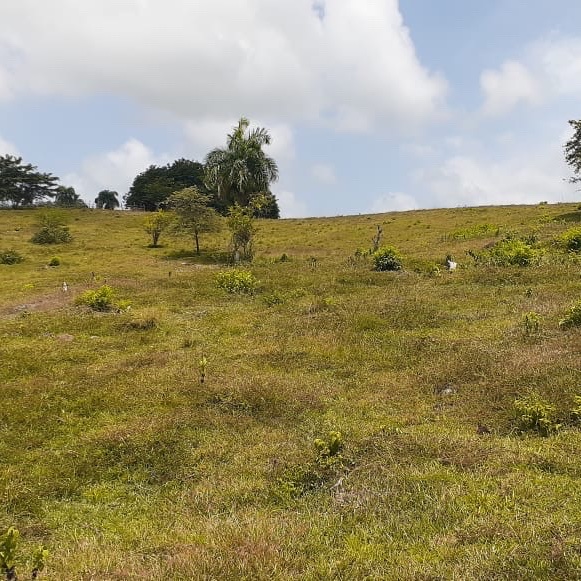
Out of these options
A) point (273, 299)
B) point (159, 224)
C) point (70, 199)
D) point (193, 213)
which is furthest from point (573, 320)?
point (70, 199)

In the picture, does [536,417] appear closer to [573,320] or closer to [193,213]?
[573,320]

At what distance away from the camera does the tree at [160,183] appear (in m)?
103

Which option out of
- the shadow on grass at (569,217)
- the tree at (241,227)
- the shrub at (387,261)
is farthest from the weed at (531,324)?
the shadow on grass at (569,217)

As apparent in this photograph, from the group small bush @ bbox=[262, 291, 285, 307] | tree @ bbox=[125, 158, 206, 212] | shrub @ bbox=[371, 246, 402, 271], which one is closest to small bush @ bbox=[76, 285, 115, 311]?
small bush @ bbox=[262, 291, 285, 307]

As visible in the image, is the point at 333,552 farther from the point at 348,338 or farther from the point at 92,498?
the point at 348,338

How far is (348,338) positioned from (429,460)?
27.5 ft

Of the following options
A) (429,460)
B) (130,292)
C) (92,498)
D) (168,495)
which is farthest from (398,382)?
(130,292)

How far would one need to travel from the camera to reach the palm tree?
41.9 meters

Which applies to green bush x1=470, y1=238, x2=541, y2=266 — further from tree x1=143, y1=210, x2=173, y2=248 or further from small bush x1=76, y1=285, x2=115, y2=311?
tree x1=143, y1=210, x2=173, y2=248

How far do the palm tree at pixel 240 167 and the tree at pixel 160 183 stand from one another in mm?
60817

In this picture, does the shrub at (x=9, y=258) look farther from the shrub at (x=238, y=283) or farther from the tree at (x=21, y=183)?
the tree at (x=21, y=183)

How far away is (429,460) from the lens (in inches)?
339

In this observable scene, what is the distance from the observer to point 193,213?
43906 millimetres

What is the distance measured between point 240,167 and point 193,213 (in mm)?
5862
